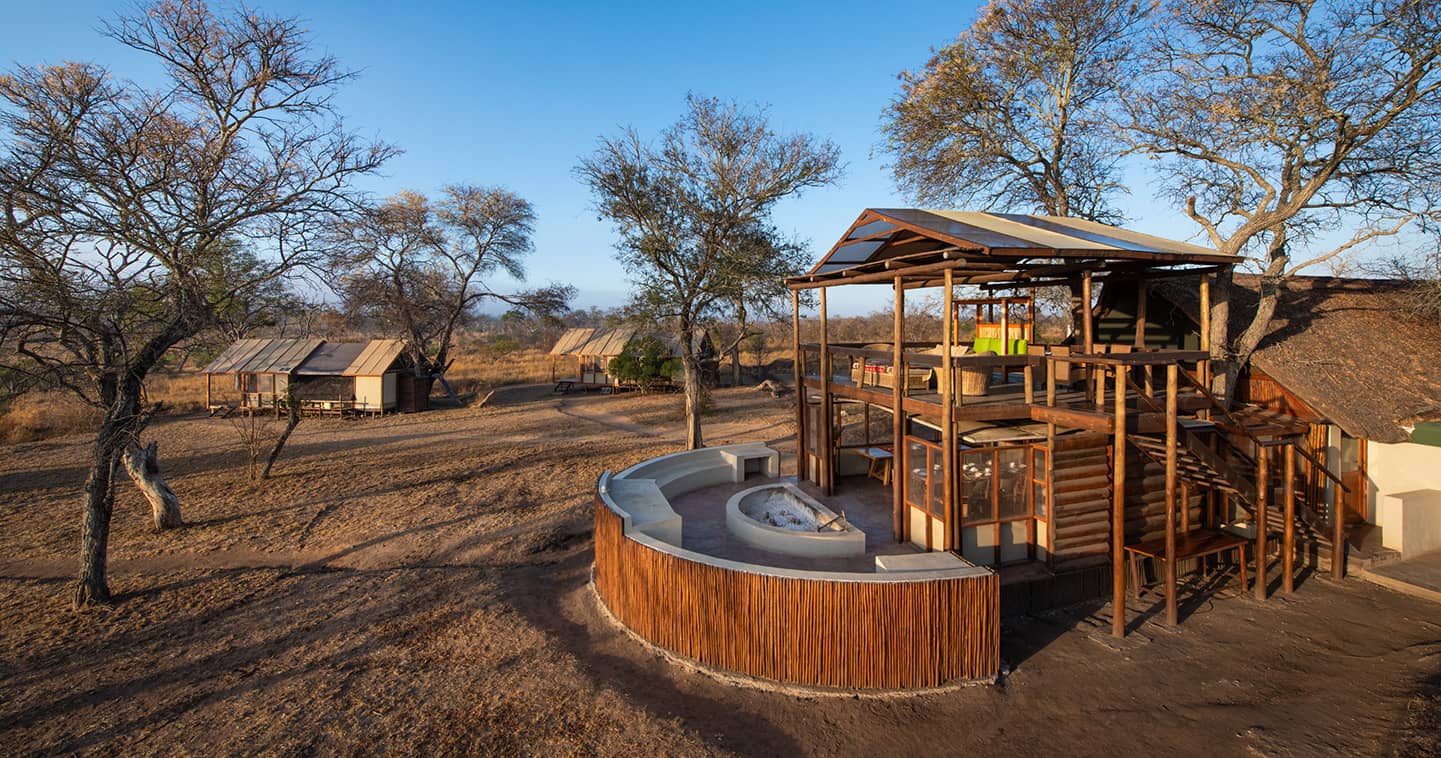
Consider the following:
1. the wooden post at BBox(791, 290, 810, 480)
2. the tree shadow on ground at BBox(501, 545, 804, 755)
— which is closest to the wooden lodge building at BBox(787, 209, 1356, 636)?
the wooden post at BBox(791, 290, 810, 480)

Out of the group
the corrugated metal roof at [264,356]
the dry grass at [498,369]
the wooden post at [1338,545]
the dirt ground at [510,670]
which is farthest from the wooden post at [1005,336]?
the dry grass at [498,369]

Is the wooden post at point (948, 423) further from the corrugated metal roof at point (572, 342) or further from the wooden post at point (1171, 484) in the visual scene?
the corrugated metal roof at point (572, 342)

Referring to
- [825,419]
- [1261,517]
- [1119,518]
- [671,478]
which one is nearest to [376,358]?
[671,478]

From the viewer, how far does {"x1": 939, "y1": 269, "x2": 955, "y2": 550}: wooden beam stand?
804cm

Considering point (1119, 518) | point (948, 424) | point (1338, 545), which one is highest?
point (948, 424)

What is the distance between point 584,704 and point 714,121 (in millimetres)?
15452

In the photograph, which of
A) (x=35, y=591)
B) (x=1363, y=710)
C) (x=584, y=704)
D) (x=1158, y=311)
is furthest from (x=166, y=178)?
(x=1158, y=311)

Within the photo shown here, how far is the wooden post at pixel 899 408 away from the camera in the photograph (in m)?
9.03

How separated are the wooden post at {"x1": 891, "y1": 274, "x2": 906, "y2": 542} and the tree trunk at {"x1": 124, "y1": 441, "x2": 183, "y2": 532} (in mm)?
13550

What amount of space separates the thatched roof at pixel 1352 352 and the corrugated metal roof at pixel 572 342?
30.0 m

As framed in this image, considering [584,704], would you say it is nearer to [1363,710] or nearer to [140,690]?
[140,690]

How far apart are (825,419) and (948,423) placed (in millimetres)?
3325

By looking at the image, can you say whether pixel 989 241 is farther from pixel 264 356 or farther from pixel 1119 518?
pixel 264 356

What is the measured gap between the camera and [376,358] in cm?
2845
